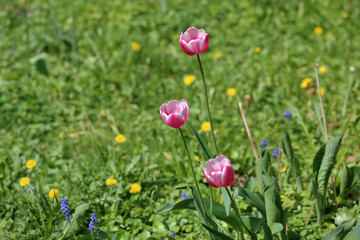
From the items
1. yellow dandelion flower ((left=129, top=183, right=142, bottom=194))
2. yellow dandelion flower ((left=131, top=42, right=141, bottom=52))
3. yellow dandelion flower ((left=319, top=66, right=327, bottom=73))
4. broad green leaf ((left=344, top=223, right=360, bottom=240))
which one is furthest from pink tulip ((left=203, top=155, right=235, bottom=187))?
→ yellow dandelion flower ((left=131, top=42, right=141, bottom=52))

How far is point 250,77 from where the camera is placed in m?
3.25

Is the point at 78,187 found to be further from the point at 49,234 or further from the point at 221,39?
the point at 221,39

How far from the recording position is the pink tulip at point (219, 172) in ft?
4.36

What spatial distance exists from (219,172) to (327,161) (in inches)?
29.2

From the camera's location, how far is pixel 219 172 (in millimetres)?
1330

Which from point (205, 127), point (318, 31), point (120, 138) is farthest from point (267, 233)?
point (318, 31)

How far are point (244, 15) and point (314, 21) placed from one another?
67cm

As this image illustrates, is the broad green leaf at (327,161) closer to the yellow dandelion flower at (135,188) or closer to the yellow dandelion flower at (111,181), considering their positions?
the yellow dandelion flower at (135,188)

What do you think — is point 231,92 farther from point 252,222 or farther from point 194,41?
point 194,41

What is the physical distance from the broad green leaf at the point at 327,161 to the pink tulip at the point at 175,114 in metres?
0.76

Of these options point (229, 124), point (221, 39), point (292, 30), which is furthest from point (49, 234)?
point (292, 30)

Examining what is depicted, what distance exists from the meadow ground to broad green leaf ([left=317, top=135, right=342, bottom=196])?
158mm

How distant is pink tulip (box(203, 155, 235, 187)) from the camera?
1328mm

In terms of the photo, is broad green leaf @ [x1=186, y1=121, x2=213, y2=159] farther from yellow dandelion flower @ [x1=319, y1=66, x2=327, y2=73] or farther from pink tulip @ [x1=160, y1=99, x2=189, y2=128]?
yellow dandelion flower @ [x1=319, y1=66, x2=327, y2=73]
